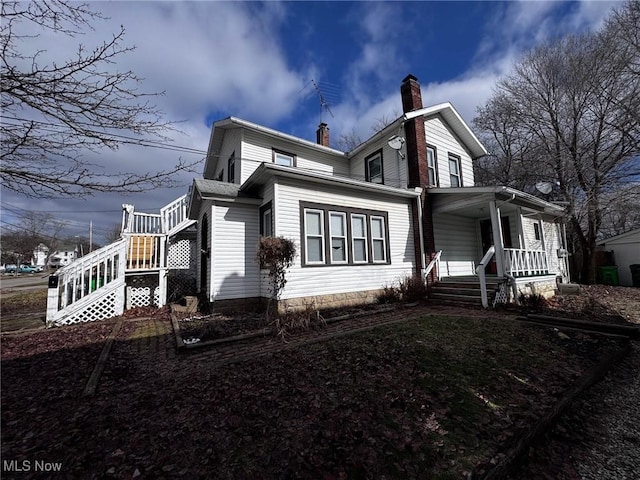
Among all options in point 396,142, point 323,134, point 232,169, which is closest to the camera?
point 396,142

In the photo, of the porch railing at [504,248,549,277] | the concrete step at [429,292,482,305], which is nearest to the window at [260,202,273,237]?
the concrete step at [429,292,482,305]

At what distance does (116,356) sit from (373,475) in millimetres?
5181

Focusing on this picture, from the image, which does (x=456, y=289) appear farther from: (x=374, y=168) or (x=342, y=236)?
(x=374, y=168)

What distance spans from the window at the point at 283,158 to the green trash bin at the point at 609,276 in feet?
57.9

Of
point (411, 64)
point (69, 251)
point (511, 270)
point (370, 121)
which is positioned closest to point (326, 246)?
point (511, 270)

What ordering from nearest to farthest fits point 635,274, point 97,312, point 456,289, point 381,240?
point 97,312, point 456,289, point 381,240, point 635,274

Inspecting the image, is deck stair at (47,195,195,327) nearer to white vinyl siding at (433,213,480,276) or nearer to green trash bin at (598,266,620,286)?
white vinyl siding at (433,213,480,276)

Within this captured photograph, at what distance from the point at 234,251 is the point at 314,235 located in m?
2.76

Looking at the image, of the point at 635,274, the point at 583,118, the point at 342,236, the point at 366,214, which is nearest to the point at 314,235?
the point at 342,236

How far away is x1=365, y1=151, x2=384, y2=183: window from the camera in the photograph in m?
12.5

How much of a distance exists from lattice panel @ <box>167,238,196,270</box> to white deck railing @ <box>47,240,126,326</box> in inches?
135

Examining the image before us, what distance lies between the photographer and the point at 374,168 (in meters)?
12.8

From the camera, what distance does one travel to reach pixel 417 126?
36.3 ft

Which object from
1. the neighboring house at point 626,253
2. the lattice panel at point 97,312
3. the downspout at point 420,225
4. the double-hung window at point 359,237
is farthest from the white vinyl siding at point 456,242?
the lattice panel at point 97,312
